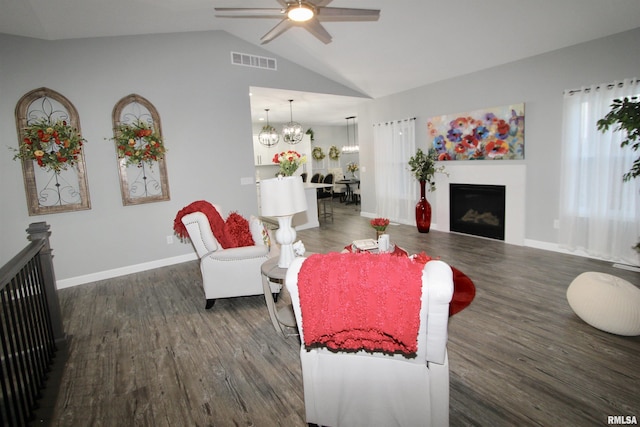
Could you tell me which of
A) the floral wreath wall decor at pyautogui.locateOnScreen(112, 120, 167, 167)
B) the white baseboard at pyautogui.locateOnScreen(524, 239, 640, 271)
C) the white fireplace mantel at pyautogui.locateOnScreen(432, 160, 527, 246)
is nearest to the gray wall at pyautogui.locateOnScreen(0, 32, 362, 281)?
the floral wreath wall decor at pyautogui.locateOnScreen(112, 120, 167, 167)

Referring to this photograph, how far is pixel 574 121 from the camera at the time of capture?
4207 mm

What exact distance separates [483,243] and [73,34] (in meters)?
6.30

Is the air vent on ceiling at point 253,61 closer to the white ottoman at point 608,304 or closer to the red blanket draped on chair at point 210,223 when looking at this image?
the red blanket draped on chair at point 210,223

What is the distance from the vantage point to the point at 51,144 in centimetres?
407

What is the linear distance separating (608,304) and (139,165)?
5.37 metres

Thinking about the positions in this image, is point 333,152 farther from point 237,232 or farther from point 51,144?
point 237,232

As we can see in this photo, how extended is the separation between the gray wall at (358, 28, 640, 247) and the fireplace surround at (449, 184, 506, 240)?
16.0 inches

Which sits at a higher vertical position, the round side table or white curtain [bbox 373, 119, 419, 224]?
white curtain [bbox 373, 119, 419, 224]

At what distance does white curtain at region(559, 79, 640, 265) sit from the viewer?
12.6 ft

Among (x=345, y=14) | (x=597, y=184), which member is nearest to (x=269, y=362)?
(x=345, y=14)

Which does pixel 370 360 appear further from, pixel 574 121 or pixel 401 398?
pixel 574 121

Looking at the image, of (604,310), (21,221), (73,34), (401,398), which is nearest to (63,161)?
(21,221)

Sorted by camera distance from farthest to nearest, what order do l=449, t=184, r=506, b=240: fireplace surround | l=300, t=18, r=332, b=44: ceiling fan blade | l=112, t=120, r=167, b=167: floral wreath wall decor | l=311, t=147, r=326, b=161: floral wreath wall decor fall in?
l=311, t=147, r=326, b=161: floral wreath wall decor → l=449, t=184, r=506, b=240: fireplace surround → l=112, t=120, r=167, b=167: floral wreath wall decor → l=300, t=18, r=332, b=44: ceiling fan blade

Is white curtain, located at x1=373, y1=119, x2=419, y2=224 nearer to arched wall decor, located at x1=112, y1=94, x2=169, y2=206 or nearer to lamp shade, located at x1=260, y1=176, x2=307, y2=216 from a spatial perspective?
arched wall decor, located at x1=112, y1=94, x2=169, y2=206
